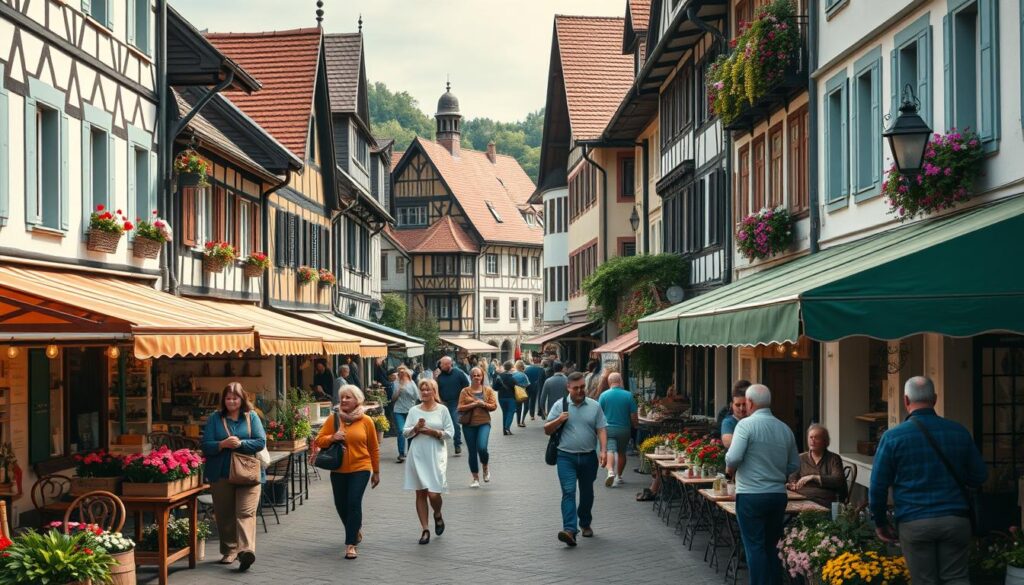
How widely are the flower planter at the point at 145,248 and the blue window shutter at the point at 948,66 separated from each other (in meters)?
10.9

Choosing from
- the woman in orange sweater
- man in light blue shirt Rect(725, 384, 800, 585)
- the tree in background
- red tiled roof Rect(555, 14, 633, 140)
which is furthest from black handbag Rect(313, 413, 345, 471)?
the tree in background

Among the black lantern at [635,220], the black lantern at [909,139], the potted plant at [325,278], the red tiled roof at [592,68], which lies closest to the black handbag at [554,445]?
the black lantern at [909,139]

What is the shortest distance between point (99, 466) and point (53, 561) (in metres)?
3.22

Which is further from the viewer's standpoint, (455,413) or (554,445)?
(455,413)

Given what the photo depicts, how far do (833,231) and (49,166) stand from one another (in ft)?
31.4

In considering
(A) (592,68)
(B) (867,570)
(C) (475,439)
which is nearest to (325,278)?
(C) (475,439)

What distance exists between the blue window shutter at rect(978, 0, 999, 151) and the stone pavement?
4636mm

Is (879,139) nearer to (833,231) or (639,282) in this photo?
(833,231)

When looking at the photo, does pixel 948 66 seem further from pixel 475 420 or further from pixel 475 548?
pixel 475 420

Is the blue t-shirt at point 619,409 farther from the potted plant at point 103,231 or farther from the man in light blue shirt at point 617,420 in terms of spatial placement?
the potted plant at point 103,231

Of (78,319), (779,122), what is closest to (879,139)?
(779,122)

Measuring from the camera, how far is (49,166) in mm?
15344

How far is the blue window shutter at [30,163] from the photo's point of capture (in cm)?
1432

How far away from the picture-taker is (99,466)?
1196 centimetres
